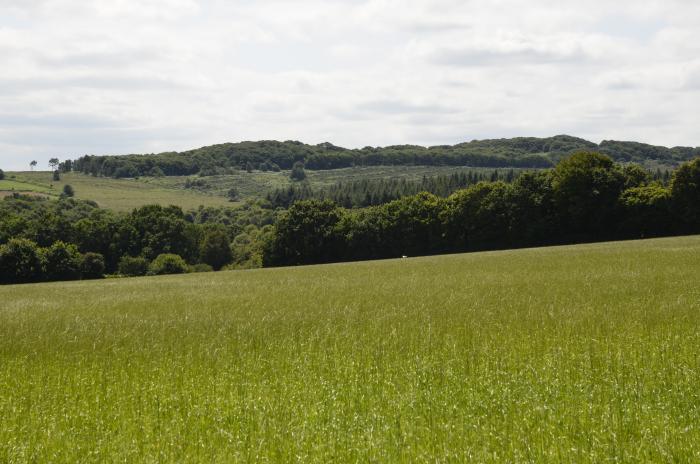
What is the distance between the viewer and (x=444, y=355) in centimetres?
1358

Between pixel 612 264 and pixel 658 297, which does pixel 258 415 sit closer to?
pixel 658 297

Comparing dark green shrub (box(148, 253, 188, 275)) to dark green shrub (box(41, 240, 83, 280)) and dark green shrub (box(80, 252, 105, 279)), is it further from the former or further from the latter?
dark green shrub (box(41, 240, 83, 280))

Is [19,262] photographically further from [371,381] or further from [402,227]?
[371,381]

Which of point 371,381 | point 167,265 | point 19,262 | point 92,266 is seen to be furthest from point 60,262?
point 371,381

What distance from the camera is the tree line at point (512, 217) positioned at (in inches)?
2923

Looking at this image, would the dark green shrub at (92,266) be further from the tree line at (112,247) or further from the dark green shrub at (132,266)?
the dark green shrub at (132,266)

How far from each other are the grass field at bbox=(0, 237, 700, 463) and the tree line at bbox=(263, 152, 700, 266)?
57.6 m

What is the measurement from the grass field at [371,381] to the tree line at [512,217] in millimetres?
57605

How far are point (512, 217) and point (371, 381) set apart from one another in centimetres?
7409

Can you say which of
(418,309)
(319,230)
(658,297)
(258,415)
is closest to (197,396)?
(258,415)

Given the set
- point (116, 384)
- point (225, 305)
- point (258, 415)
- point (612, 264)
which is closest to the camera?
point (258, 415)

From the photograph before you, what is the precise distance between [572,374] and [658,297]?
9412 millimetres

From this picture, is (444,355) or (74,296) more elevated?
(444,355)

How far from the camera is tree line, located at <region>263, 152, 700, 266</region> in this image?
7425 centimetres
